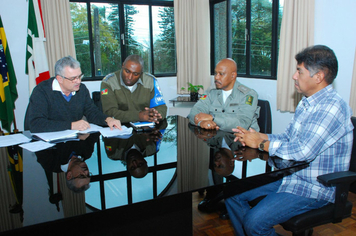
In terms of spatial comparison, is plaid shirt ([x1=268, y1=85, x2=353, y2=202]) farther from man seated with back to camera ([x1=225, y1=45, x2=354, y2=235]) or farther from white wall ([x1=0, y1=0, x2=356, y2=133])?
white wall ([x1=0, y1=0, x2=356, y2=133])

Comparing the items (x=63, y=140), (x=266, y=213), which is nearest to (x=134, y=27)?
(x=63, y=140)

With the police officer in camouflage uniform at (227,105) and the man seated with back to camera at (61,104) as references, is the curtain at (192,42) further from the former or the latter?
the man seated with back to camera at (61,104)

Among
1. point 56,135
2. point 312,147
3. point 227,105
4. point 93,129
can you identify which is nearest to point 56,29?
point 93,129

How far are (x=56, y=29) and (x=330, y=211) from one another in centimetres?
415

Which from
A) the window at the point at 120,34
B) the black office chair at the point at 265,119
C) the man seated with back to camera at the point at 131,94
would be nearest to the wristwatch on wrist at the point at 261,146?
the black office chair at the point at 265,119

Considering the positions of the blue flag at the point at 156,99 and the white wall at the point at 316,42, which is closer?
the blue flag at the point at 156,99

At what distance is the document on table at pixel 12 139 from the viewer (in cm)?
187

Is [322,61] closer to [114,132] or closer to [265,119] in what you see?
[265,119]

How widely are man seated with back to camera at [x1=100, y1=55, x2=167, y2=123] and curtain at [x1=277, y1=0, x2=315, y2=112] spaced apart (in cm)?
171

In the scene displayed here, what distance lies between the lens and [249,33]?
14.4 ft

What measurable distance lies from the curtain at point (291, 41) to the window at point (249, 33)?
0.38 m

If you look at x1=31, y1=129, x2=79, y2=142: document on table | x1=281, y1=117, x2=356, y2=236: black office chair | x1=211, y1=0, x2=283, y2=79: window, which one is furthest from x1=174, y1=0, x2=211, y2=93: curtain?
x1=281, y1=117, x2=356, y2=236: black office chair

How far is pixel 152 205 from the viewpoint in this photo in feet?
5.20

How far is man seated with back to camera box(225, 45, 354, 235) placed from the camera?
1478mm
